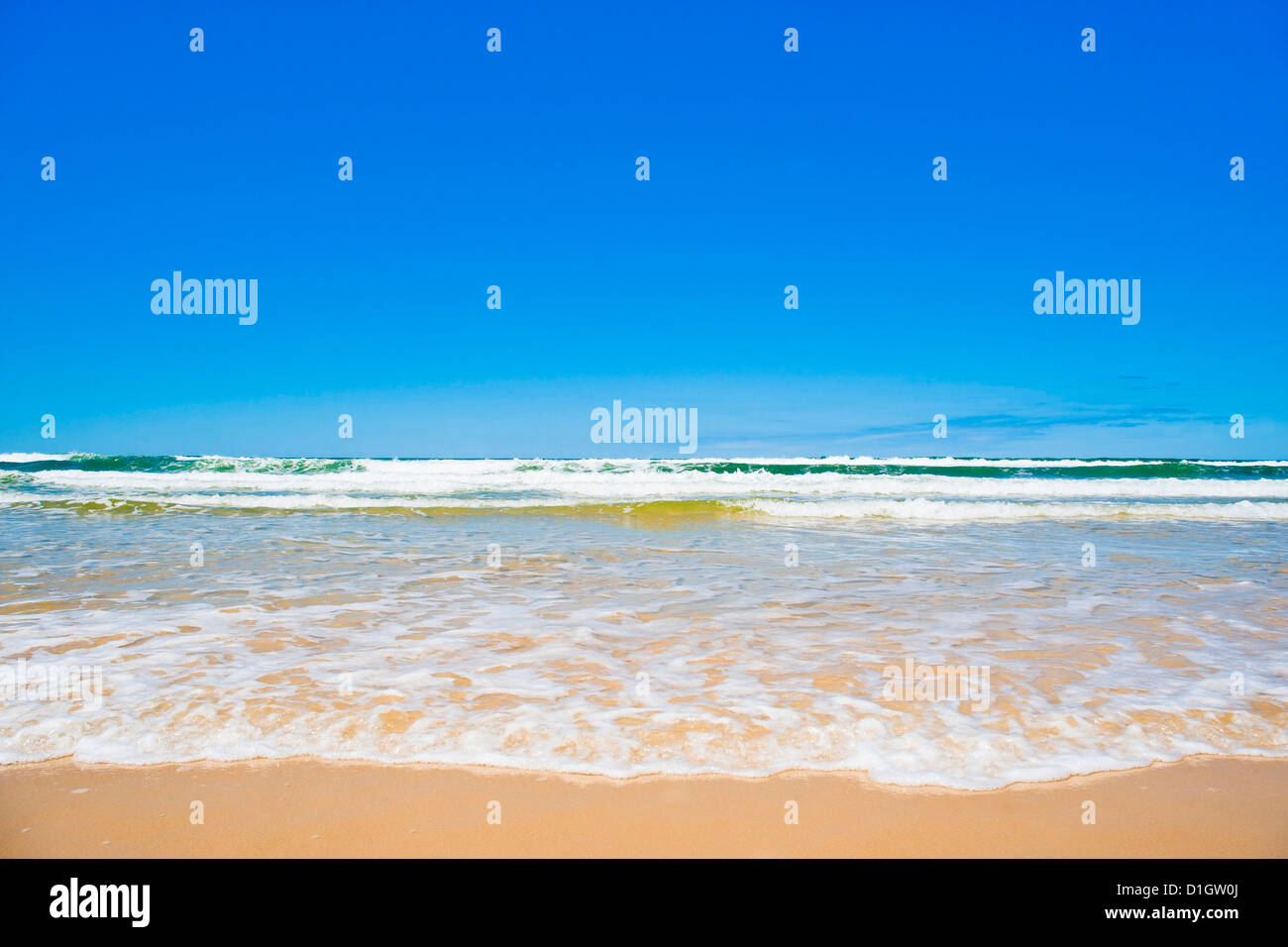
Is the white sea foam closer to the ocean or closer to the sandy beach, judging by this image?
the ocean

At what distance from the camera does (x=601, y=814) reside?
2402mm

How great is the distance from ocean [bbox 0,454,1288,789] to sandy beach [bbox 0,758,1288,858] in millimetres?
134

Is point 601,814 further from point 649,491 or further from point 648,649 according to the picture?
point 649,491

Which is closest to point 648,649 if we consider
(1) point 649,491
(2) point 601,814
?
(2) point 601,814

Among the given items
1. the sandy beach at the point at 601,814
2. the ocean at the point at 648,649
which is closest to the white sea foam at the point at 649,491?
the ocean at the point at 648,649

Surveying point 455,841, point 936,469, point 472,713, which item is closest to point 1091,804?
point 455,841

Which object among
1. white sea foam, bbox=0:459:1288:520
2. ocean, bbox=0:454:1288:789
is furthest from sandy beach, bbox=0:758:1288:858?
white sea foam, bbox=0:459:1288:520

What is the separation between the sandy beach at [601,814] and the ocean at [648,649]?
13 cm

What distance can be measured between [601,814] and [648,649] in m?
1.88

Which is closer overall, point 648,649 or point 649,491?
point 648,649

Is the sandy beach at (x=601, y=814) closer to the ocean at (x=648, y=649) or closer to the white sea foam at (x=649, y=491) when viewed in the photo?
A: the ocean at (x=648, y=649)

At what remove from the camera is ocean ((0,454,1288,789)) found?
292cm
